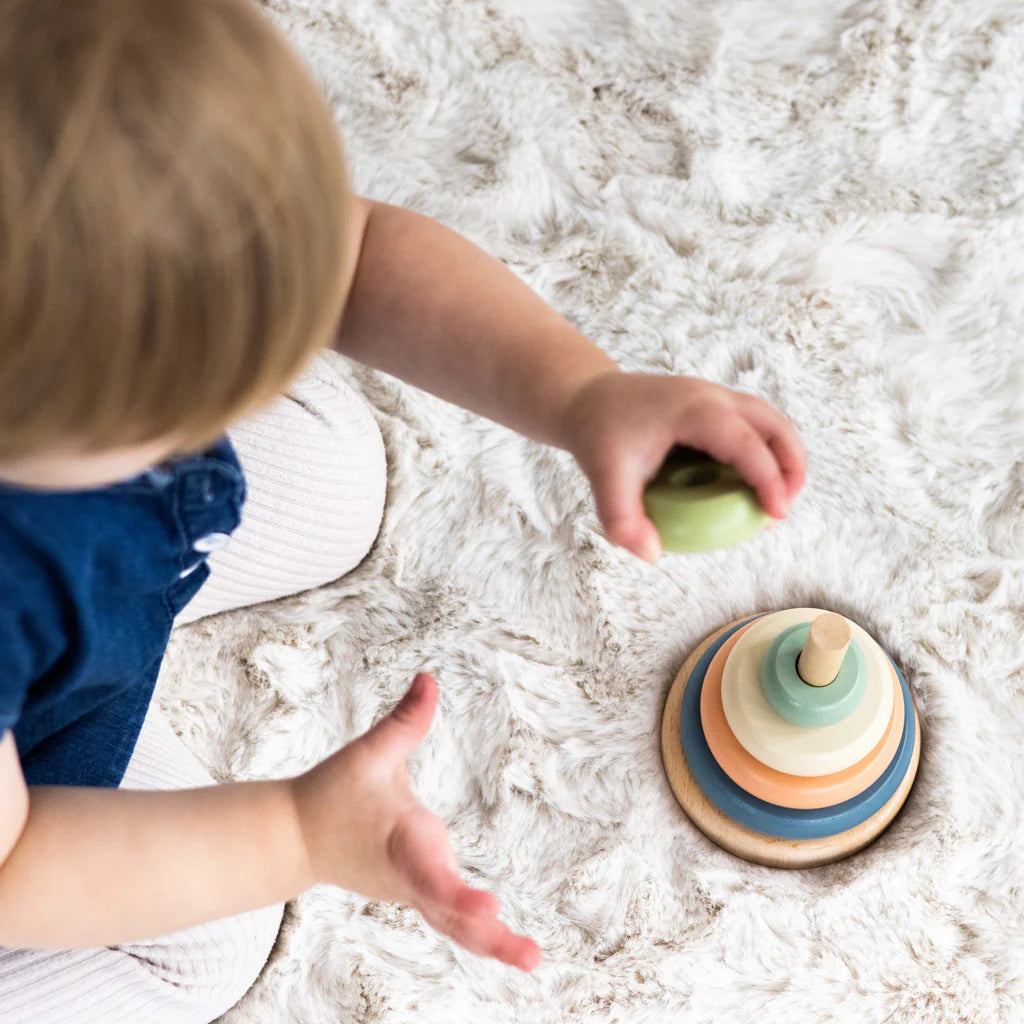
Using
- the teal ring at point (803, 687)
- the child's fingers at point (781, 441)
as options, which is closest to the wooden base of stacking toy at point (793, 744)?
the teal ring at point (803, 687)

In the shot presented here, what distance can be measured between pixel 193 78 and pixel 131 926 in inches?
11.7

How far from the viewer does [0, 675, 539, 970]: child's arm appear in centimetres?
36

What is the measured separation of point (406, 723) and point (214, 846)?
0.27ft

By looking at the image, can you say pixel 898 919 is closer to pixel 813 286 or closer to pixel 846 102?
pixel 813 286

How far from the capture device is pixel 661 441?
38 centimetres

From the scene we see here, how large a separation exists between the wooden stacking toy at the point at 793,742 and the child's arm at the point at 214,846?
20 cm

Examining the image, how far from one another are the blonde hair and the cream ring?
33 centimetres

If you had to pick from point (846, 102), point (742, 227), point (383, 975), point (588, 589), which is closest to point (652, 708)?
point (588, 589)

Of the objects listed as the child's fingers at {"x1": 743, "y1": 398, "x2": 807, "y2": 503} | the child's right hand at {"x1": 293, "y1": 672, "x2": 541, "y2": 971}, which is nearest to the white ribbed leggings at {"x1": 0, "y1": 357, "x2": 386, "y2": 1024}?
the child's right hand at {"x1": 293, "y1": 672, "x2": 541, "y2": 971}

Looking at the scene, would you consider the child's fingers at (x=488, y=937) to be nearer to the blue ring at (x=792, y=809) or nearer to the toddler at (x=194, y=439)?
the toddler at (x=194, y=439)

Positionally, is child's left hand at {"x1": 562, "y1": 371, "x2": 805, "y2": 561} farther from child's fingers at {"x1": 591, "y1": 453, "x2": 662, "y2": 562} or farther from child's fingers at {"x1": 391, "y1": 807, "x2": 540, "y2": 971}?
child's fingers at {"x1": 391, "y1": 807, "x2": 540, "y2": 971}

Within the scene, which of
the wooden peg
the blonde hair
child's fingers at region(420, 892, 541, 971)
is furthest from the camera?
the wooden peg

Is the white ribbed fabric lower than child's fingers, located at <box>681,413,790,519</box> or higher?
lower

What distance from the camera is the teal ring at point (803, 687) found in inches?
19.2
